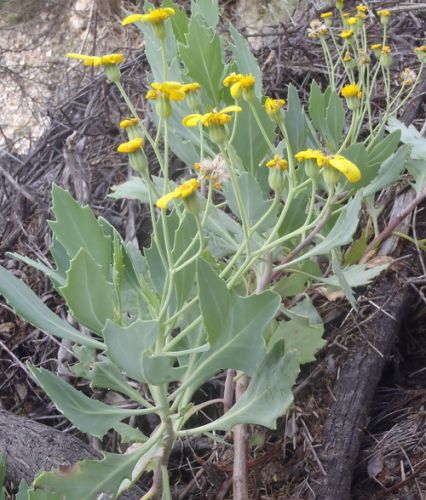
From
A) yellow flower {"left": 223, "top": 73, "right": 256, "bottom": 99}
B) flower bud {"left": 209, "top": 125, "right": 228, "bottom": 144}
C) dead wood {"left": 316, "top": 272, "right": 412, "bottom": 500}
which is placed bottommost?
dead wood {"left": 316, "top": 272, "right": 412, "bottom": 500}

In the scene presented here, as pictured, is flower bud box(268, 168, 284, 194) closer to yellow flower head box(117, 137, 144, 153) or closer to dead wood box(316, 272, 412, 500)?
yellow flower head box(117, 137, 144, 153)

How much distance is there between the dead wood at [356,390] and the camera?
1071 millimetres

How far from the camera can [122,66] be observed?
7.22 ft

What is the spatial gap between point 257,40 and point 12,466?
2052mm

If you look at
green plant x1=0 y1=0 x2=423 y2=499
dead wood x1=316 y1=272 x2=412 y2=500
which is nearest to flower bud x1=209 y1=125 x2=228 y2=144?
green plant x1=0 y1=0 x2=423 y2=499

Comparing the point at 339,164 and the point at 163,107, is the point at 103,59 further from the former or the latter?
the point at 339,164

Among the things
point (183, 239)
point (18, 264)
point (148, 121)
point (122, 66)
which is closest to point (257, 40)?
point (122, 66)

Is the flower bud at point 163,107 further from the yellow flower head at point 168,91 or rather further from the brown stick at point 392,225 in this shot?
the brown stick at point 392,225

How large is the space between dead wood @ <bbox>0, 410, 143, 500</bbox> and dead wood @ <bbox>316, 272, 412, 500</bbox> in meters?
0.33

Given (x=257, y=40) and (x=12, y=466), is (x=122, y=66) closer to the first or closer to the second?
(x=257, y=40)

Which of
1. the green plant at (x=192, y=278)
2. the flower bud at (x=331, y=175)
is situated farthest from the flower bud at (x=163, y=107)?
the flower bud at (x=331, y=175)

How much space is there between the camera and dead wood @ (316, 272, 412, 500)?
107 centimetres

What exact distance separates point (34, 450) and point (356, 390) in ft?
1.89

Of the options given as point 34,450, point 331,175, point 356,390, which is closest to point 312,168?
point 331,175
